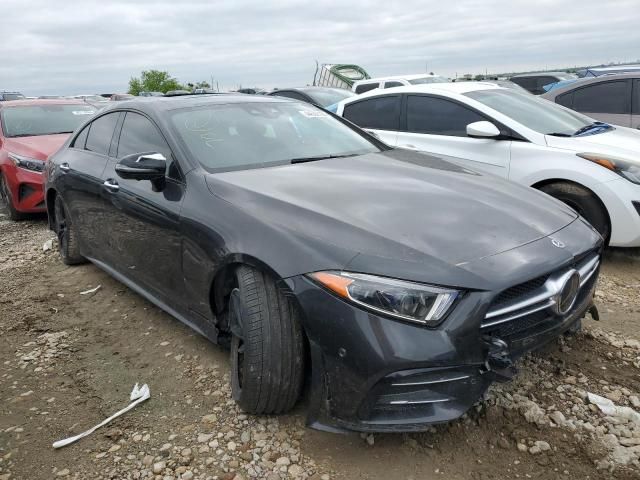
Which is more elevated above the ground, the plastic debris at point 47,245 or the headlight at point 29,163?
the headlight at point 29,163

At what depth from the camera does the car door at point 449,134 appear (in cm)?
479

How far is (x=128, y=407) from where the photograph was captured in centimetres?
267

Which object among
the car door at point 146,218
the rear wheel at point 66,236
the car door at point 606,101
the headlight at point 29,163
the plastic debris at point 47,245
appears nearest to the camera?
the car door at point 146,218

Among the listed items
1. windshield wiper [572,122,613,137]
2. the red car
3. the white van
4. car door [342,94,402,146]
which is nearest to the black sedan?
windshield wiper [572,122,613,137]

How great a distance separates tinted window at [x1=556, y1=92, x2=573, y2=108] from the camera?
7.32 metres

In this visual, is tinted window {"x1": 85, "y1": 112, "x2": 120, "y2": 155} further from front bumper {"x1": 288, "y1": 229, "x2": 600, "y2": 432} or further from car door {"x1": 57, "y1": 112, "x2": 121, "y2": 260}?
front bumper {"x1": 288, "y1": 229, "x2": 600, "y2": 432}

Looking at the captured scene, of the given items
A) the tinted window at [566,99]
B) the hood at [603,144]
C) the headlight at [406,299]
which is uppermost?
the tinted window at [566,99]

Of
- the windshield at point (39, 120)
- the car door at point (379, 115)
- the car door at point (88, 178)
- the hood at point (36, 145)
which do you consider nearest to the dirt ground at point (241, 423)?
the car door at point (88, 178)

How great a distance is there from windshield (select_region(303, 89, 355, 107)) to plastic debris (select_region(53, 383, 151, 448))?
766cm

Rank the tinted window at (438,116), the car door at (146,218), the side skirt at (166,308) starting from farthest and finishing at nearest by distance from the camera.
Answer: the tinted window at (438,116) < the car door at (146,218) < the side skirt at (166,308)

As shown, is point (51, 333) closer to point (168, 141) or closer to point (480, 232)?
point (168, 141)

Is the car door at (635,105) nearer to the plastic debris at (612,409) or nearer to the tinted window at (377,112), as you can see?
the tinted window at (377,112)

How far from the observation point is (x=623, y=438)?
2.23 meters

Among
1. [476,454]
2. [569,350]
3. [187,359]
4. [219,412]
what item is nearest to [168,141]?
[187,359]
